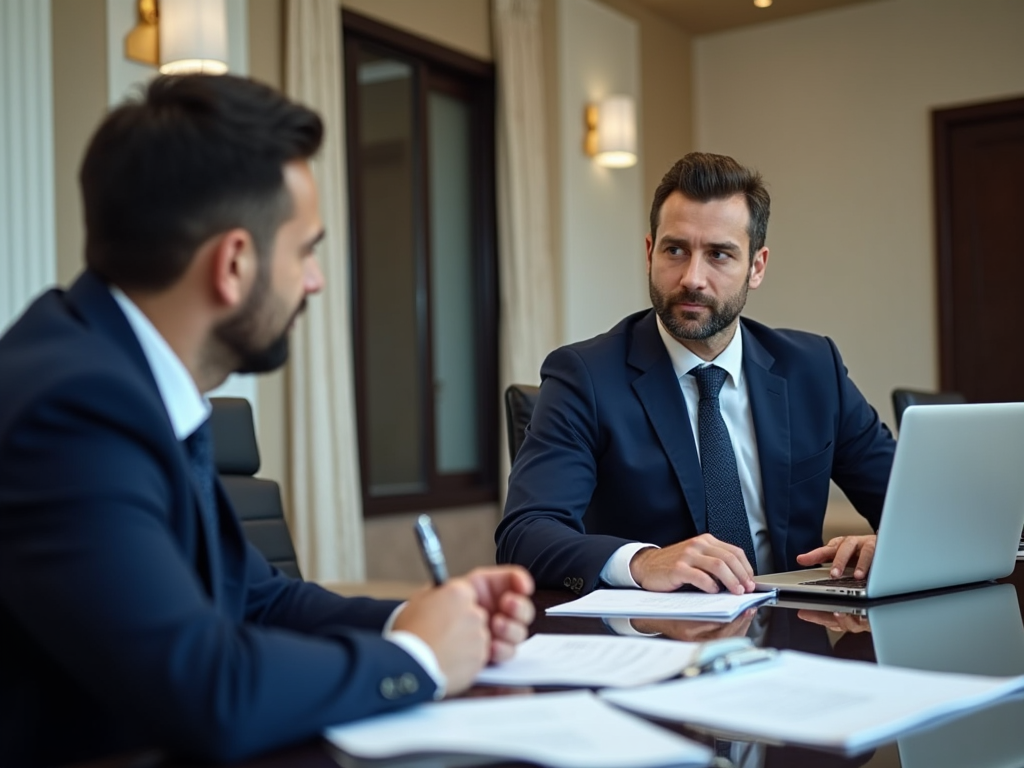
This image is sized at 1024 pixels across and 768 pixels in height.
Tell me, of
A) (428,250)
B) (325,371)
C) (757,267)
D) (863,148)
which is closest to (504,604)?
(757,267)

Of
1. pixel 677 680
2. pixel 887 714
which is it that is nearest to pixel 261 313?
pixel 677 680

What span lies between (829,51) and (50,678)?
Answer: 6092 millimetres

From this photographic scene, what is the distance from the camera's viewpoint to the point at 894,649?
1.21 meters

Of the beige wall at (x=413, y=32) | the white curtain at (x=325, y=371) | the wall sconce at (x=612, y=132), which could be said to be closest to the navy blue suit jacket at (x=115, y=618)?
the beige wall at (x=413, y=32)

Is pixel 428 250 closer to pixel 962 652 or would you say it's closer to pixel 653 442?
pixel 653 442

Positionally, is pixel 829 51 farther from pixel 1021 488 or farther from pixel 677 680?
pixel 677 680

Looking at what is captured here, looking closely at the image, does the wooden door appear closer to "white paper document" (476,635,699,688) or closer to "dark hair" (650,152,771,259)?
"dark hair" (650,152,771,259)

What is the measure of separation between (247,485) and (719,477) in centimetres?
84

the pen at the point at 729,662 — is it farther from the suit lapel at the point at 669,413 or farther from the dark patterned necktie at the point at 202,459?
the suit lapel at the point at 669,413

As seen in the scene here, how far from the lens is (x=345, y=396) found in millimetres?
4266

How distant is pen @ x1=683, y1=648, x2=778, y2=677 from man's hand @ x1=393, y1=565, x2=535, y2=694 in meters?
0.17

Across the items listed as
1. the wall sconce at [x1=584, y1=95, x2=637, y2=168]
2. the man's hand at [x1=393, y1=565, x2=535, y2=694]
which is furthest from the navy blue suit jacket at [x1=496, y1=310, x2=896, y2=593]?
the wall sconce at [x1=584, y1=95, x2=637, y2=168]

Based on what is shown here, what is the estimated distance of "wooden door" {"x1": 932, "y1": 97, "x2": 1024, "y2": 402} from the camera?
233 inches

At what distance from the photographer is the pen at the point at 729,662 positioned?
3.45ft
